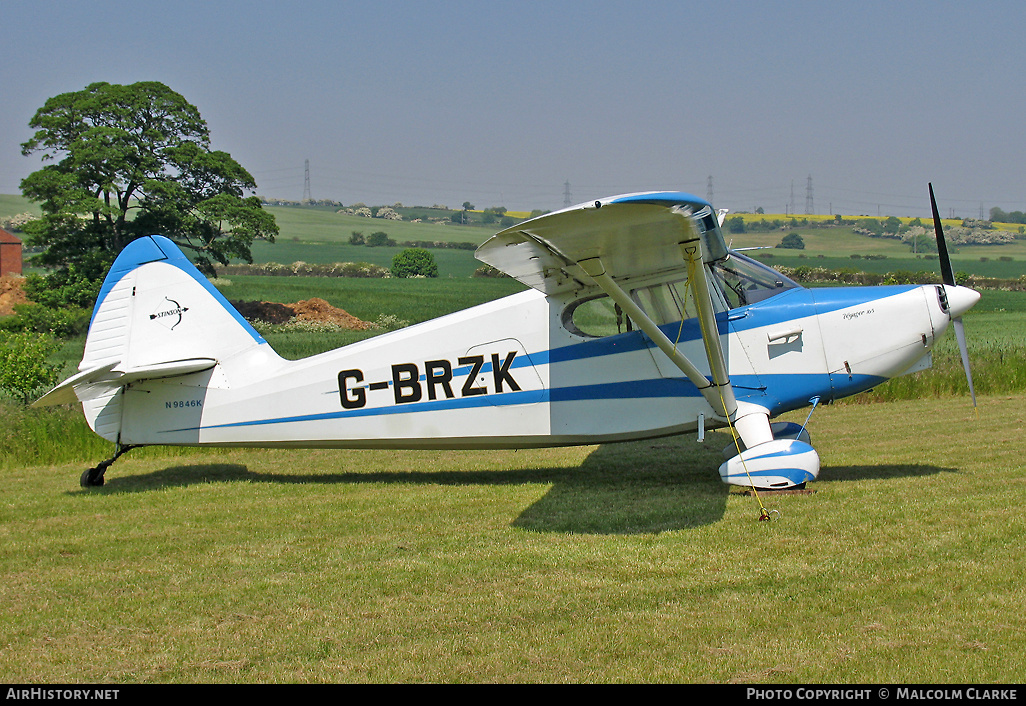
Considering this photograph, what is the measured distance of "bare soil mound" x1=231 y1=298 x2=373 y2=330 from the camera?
27.8 metres

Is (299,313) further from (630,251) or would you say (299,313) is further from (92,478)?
(630,251)

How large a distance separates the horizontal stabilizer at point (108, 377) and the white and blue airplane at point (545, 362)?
0.08 ft

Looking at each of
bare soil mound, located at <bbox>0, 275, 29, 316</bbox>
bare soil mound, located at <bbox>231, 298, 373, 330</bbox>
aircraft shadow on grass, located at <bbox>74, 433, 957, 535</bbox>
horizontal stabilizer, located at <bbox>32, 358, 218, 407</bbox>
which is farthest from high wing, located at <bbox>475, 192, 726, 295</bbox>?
bare soil mound, located at <bbox>0, 275, 29, 316</bbox>

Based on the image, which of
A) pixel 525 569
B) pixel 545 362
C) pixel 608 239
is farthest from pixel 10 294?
pixel 525 569

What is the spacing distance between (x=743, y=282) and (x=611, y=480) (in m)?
2.41

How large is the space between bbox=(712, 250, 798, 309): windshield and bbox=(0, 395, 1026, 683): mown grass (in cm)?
180

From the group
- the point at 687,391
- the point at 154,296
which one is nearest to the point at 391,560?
the point at 687,391

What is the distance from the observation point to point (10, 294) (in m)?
34.3

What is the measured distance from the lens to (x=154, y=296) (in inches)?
360

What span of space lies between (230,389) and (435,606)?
4.79 meters

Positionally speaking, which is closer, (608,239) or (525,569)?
(525,569)

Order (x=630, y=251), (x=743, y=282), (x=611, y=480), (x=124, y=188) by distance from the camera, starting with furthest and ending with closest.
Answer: (x=124, y=188), (x=611, y=480), (x=743, y=282), (x=630, y=251)

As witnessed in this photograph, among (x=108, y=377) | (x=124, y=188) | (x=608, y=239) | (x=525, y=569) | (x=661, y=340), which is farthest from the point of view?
(x=124, y=188)

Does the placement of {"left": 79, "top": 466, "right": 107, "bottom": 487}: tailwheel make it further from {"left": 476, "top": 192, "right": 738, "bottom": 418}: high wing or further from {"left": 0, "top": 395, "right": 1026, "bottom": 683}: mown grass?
{"left": 476, "top": 192, "right": 738, "bottom": 418}: high wing
